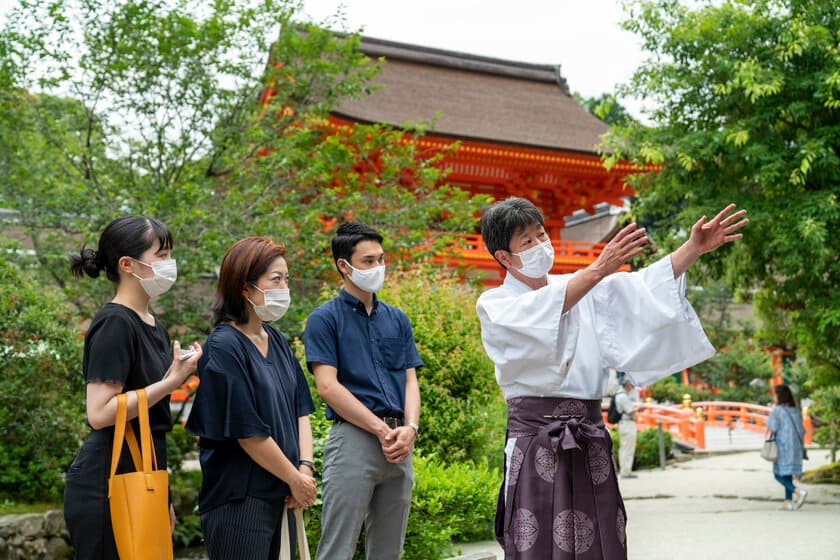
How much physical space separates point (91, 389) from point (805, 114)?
7145 millimetres

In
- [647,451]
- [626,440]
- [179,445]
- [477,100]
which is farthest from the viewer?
[477,100]

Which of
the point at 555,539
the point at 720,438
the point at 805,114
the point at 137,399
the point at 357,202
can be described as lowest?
the point at 720,438

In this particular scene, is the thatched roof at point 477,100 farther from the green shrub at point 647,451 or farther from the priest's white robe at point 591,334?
the priest's white robe at point 591,334

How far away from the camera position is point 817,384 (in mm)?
9750

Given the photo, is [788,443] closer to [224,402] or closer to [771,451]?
[771,451]

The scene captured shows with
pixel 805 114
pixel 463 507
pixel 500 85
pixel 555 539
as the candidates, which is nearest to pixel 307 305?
pixel 463 507

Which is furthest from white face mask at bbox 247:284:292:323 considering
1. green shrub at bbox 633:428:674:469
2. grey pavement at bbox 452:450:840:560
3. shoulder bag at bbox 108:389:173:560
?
green shrub at bbox 633:428:674:469

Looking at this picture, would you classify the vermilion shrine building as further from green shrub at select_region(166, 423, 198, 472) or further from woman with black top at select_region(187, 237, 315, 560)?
woman with black top at select_region(187, 237, 315, 560)

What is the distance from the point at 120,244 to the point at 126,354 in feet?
1.39

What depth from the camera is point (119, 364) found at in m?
2.57

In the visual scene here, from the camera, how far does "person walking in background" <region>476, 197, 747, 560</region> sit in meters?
2.54

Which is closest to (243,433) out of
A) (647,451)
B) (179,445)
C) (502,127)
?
(179,445)

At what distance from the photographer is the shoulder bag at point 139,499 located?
2.44 meters

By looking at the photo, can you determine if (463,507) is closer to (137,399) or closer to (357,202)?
(137,399)
